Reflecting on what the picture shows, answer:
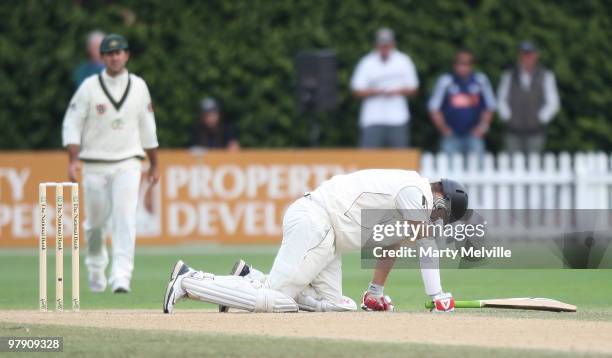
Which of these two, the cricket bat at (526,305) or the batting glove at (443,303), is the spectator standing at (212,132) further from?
the batting glove at (443,303)

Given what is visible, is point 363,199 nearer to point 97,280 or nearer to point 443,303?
point 443,303

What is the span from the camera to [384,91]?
21328mm

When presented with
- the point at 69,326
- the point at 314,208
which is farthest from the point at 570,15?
the point at 69,326

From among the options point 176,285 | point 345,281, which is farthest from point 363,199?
point 345,281

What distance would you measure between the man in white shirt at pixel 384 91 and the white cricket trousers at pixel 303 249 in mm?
9960

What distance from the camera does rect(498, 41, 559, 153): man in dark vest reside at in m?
21.8

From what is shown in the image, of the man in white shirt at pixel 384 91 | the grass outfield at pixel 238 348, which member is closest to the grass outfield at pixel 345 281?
the man in white shirt at pixel 384 91

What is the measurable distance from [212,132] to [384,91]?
8.55 feet

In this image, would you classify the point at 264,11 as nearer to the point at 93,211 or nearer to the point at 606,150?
the point at 606,150

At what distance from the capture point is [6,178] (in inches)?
810

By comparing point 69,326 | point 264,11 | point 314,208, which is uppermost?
point 264,11

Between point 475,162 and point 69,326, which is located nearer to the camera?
point 69,326

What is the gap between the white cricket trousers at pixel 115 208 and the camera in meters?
14.2

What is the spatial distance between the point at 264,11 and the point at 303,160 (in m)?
3.53
